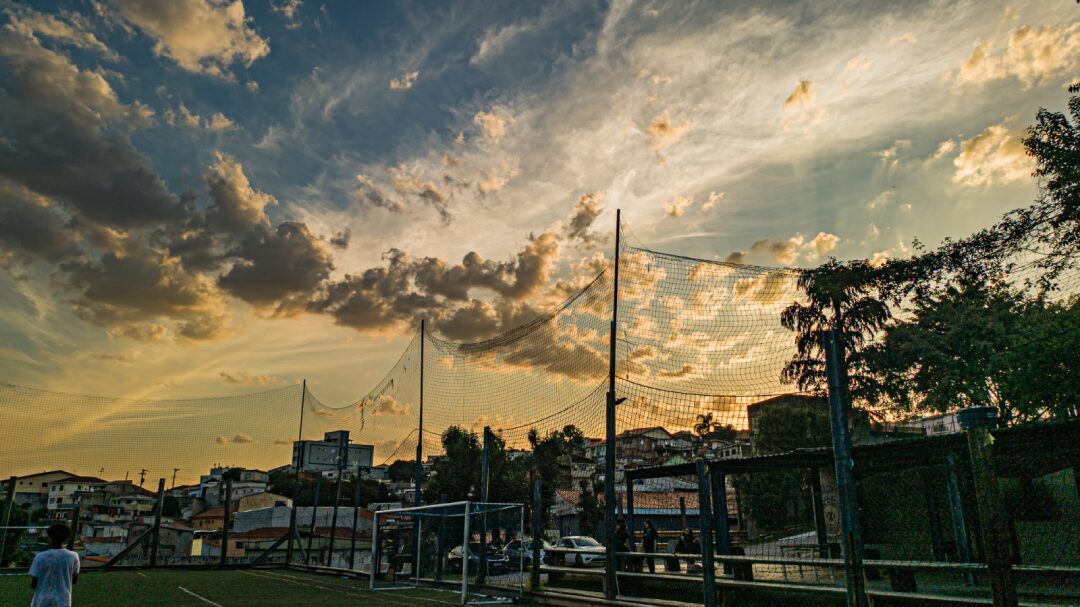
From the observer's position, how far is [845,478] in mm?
7418

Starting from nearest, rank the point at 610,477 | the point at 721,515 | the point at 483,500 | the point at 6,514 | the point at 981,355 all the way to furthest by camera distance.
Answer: the point at 610,477, the point at 721,515, the point at 483,500, the point at 6,514, the point at 981,355

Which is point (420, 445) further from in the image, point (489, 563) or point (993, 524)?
point (993, 524)

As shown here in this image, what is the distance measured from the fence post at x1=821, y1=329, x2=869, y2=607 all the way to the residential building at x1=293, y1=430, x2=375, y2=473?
29.3 meters

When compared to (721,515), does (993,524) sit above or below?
above

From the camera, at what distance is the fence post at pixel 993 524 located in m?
5.84

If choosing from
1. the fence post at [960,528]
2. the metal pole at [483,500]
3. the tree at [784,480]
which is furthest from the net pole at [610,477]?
the tree at [784,480]

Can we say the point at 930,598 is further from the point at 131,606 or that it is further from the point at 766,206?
the point at 131,606

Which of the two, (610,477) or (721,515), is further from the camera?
(721,515)

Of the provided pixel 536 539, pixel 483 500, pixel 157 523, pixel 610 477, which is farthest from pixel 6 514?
pixel 610 477

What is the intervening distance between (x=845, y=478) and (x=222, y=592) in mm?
16848

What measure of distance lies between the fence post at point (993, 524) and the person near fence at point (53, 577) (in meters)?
10.1

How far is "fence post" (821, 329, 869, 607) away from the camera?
741 centimetres

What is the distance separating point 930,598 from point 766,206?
40.0 feet

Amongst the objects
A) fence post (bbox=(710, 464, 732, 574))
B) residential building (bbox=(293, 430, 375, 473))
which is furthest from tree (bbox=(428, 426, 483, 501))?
fence post (bbox=(710, 464, 732, 574))
